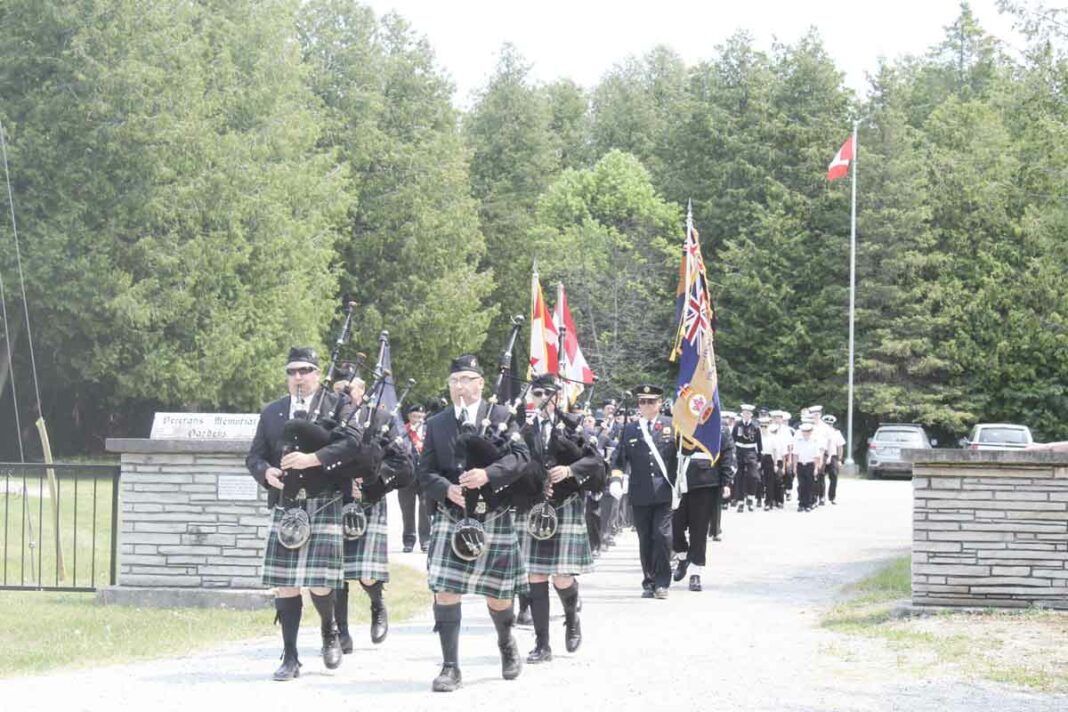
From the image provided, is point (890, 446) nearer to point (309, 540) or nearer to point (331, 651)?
point (331, 651)

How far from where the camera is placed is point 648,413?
1524cm

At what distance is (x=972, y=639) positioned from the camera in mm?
11250

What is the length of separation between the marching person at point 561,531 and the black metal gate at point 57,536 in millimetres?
5078

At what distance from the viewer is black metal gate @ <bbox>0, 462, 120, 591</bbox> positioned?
1482cm

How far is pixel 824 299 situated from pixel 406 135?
16.9 m

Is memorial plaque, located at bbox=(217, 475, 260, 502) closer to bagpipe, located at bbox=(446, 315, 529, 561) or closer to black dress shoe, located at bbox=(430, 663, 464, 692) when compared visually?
bagpipe, located at bbox=(446, 315, 529, 561)

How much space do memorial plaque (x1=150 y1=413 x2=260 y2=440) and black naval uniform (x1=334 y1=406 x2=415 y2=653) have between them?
276 cm

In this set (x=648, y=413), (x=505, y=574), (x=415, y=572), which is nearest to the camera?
(x=505, y=574)

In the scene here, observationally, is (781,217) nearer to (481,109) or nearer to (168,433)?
(481,109)

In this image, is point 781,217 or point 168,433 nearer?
point 168,433

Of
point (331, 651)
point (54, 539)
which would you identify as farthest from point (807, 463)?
point (331, 651)

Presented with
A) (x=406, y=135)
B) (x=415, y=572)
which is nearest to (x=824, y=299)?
(x=406, y=135)

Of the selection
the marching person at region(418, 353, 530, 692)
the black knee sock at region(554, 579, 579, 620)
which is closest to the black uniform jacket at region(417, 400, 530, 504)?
the marching person at region(418, 353, 530, 692)

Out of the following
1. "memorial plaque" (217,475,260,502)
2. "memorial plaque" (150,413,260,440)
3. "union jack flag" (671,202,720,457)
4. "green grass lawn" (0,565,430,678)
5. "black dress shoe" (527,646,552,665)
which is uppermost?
"union jack flag" (671,202,720,457)
